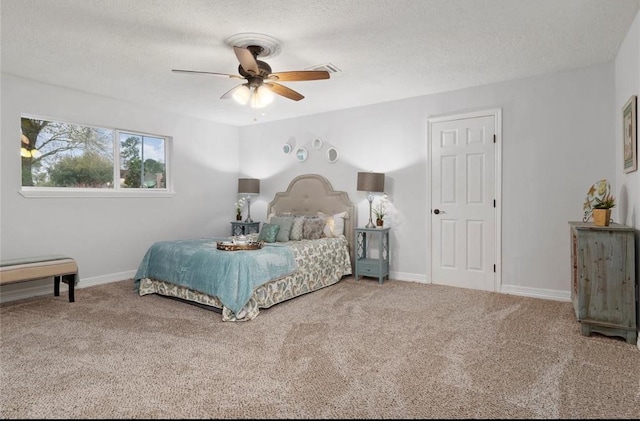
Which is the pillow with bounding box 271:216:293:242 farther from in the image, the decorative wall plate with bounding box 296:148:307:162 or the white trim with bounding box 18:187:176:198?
the white trim with bounding box 18:187:176:198

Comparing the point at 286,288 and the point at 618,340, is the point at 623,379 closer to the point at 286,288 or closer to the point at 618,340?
the point at 618,340

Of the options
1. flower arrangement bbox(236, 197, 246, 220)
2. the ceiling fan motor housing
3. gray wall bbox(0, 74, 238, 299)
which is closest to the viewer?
the ceiling fan motor housing

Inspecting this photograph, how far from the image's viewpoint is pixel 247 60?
8.96 ft

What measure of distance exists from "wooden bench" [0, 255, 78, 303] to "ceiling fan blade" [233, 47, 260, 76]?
2746mm

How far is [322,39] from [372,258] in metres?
2.93

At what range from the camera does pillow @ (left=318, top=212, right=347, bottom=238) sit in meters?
4.91

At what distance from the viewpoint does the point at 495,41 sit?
3016 mm

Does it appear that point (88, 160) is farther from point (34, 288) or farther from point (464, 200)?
point (464, 200)

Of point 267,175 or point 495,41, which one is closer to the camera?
point 495,41

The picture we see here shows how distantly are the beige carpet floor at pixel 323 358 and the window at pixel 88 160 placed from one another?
4.63ft

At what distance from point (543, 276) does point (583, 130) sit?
59.9 inches

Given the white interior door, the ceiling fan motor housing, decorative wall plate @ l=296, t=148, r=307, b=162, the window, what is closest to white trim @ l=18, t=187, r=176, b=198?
the window

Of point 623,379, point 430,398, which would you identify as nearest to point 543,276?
point 623,379

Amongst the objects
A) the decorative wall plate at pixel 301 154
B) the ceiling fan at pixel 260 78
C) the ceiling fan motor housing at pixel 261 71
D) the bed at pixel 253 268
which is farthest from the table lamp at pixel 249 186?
the ceiling fan motor housing at pixel 261 71
